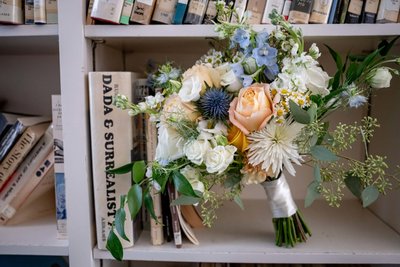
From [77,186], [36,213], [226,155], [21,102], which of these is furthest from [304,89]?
[21,102]

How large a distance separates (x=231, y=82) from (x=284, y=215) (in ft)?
1.10

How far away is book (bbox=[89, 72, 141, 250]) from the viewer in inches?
26.3

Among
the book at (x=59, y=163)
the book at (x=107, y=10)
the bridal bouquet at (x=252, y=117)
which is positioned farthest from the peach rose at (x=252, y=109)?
the book at (x=59, y=163)

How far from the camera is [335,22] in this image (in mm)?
680

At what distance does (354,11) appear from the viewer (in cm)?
68

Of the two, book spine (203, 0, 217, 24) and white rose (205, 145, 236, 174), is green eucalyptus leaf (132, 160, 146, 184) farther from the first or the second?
book spine (203, 0, 217, 24)

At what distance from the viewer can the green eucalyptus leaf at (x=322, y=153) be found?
1.81 ft

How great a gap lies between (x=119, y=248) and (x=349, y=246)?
53 centimetres

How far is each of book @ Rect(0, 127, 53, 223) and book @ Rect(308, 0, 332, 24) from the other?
71cm

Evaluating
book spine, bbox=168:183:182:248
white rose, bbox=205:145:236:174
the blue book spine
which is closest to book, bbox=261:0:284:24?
the blue book spine

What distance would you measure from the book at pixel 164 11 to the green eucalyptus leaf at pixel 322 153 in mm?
413

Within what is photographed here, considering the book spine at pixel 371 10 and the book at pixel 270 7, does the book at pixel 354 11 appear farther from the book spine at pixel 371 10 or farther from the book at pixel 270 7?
the book at pixel 270 7

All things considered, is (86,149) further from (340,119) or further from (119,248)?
(340,119)

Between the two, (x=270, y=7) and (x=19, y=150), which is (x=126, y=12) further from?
(x=19, y=150)
